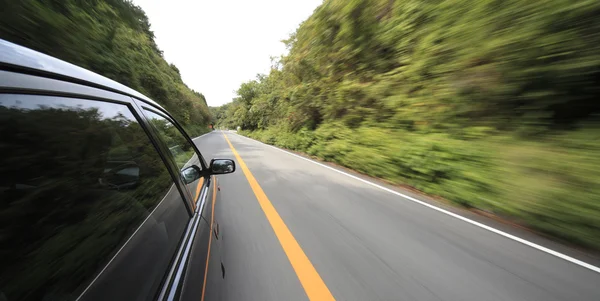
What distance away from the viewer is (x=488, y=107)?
4.05 metres

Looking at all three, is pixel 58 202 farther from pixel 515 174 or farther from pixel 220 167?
pixel 515 174

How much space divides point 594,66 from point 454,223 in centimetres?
270

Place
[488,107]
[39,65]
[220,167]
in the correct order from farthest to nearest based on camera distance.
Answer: [488,107]
[220,167]
[39,65]

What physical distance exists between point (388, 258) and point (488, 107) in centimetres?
376

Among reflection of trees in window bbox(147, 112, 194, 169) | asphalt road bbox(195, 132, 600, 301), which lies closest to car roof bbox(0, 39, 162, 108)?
reflection of trees in window bbox(147, 112, 194, 169)

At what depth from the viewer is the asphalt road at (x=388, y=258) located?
176 cm

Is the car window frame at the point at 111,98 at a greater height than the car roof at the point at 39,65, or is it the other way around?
the car roof at the point at 39,65

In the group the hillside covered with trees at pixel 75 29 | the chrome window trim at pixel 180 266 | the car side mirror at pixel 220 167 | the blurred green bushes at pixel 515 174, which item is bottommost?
the blurred green bushes at pixel 515 174

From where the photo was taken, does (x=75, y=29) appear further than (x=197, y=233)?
Yes

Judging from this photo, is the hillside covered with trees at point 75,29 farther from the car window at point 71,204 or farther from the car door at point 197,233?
the car window at point 71,204

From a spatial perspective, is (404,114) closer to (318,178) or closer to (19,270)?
(318,178)

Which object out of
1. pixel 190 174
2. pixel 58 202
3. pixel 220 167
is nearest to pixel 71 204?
pixel 58 202

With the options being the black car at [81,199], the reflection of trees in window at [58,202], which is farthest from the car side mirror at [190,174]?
the reflection of trees in window at [58,202]

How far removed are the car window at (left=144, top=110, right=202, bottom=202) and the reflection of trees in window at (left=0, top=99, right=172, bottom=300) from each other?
20.9 inches
